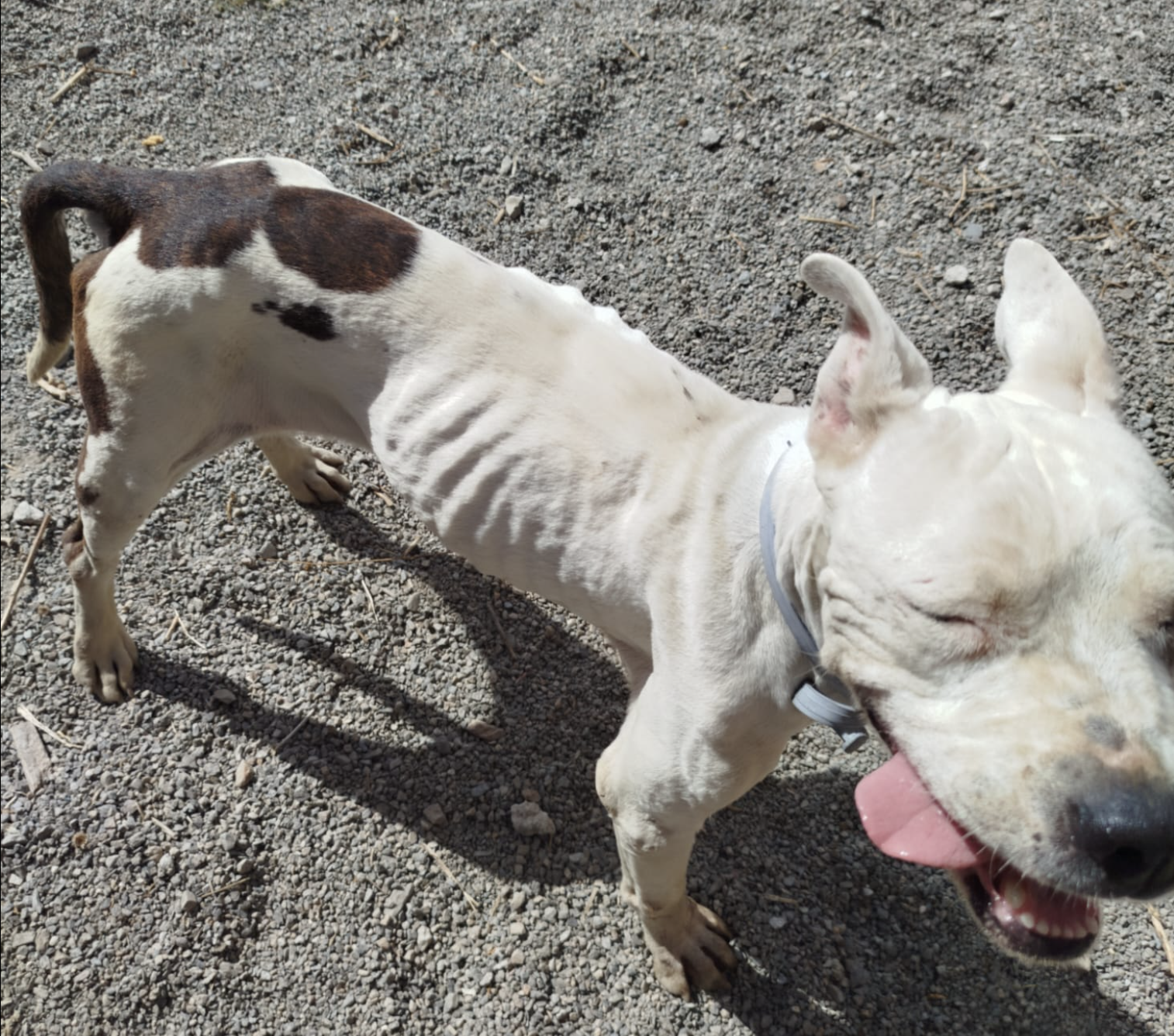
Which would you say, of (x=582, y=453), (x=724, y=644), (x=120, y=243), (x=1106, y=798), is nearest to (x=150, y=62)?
(x=120, y=243)

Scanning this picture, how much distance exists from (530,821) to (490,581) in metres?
1.07

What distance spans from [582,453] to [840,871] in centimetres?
180

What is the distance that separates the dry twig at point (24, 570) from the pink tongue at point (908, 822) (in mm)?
3663

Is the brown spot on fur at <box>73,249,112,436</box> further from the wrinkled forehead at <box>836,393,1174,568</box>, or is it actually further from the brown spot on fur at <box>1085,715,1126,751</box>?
the brown spot on fur at <box>1085,715,1126,751</box>

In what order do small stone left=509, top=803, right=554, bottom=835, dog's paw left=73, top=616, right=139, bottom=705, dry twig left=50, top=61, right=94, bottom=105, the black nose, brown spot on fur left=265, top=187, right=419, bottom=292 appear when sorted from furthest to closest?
dry twig left=50, top=61, right=94, bottom=105 < dog's paw left=73, top=616, right=139, bottom=705 < small stone left=509, top=803, right=554, bottom=835 < brown spot on fur left=265, top=187, right=419, bottom=292 < the black nose

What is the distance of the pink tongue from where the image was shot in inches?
74.3

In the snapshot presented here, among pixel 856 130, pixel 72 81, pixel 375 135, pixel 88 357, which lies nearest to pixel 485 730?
pixel 88 357

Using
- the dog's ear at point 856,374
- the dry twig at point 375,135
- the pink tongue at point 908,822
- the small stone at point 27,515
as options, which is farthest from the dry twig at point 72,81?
the pink tongue at point 908,822

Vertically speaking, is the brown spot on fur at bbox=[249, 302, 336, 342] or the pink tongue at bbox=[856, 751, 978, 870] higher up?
the brown spot on fur at bbox=[249, 302, 336, 342]

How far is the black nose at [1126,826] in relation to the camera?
1.60m

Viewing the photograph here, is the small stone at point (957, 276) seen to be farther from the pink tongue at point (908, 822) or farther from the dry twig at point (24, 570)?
the dry twig at point (24, 570)

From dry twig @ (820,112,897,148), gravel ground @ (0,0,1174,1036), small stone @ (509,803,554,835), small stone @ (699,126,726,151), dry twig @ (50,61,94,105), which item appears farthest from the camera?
dry twig @ (50,61,94,105)

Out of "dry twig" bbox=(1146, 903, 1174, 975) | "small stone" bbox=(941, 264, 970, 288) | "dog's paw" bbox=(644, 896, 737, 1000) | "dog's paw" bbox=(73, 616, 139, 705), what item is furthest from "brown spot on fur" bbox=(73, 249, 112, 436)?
"dry twig" bbox=(1146, 903, 1174, 975)

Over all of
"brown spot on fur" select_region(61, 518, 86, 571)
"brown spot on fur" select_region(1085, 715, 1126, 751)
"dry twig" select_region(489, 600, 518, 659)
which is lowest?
"dry twig" select_region(489, 600, 518, 659)
